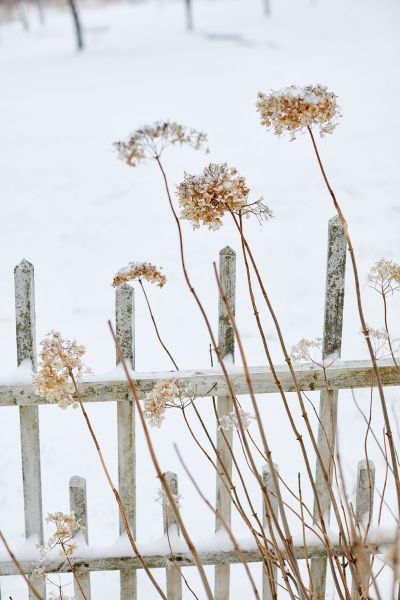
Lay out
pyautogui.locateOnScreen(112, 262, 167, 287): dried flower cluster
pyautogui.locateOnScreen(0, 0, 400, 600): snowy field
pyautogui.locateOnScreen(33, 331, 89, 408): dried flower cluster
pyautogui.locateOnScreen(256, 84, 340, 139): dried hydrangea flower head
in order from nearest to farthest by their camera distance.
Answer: pyautogui.locateOnScreen(256, 84, 340, 139): dried hydrangea flower head < pyautogui.locateOnScreen(33, 331, 89, 408): dried flower cluster < pyautogui.locateOnScreen(112, 262, 167, 287): dried flower cluster < pyautogui.locateOnScreen(0, 0, 400, 600): snowy field

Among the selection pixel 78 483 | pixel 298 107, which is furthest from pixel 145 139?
pixel 78 483

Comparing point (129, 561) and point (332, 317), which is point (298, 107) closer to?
point (332, 317)

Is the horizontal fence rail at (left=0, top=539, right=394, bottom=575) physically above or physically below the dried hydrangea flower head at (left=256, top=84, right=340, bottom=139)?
below

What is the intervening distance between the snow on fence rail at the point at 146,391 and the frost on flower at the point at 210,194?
647 mm

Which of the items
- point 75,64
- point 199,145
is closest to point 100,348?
point 199,145

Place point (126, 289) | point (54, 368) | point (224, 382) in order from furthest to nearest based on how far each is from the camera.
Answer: point (224, 382) < point (126, 289) < point (54, 368)

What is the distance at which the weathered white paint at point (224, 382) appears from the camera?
1.91 m

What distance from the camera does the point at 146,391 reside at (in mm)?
1926

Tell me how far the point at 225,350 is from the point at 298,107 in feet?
3.27

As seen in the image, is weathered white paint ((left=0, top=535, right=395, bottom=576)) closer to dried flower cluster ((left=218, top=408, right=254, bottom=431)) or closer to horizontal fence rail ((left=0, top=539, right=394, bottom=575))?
horizontal fence rail ((left=0, top=539, right=394, bottom=575))

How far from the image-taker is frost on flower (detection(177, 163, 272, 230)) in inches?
46.6

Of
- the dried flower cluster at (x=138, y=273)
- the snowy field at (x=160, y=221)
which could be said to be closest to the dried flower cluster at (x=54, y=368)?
the dried flower cluster at (x=138, y=273)

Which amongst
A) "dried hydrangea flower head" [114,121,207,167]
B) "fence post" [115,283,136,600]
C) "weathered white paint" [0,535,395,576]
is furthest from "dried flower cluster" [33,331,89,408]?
"weathered white paint" [0,535,395,576]

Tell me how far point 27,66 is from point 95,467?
18282 mm
